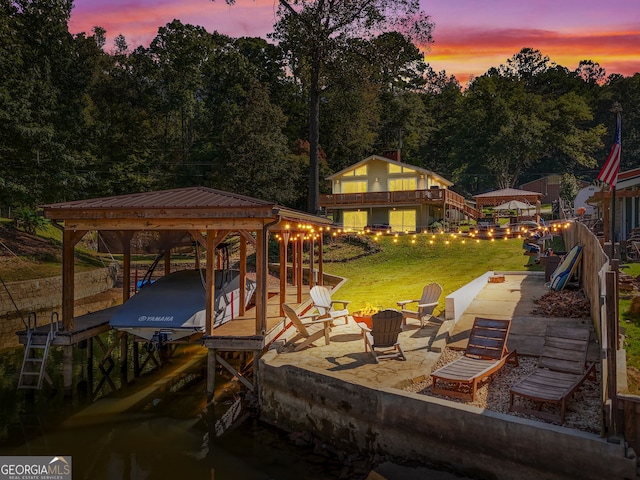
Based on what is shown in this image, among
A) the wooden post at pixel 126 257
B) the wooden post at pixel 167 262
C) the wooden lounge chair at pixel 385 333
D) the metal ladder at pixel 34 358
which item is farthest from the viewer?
the wooden post at pixel 167 262

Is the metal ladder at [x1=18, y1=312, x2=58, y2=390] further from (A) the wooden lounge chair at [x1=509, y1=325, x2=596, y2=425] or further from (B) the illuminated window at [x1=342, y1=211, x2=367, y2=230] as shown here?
(B) the illuminated window at [x1=342, y1=211, x2=367, y2=230]

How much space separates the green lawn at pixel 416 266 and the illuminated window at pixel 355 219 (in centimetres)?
673

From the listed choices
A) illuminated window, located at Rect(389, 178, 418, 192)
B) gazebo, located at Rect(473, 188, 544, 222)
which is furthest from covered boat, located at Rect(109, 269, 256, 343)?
gazebo, located at Rect(473, 188, 544, 222)

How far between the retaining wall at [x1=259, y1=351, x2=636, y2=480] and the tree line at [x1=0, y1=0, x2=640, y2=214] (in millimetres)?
21053

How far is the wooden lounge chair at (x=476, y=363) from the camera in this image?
8164mm

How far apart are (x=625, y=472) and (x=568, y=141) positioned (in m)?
52.1

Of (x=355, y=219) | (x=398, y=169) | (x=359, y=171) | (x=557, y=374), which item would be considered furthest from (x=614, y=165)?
(x=359, y=171)

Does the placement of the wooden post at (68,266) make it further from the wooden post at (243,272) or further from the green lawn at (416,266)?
the green lawn at (416,266)

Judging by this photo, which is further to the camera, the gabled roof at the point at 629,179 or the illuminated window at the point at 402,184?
the illuminated window at the point at 402,184

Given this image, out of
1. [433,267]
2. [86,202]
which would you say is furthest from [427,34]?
[86,202]

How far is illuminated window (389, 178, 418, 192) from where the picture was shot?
39.0m

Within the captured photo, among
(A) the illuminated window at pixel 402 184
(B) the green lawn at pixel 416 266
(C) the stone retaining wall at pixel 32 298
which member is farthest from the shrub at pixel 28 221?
(A) the illuminated window at pixel 402 184

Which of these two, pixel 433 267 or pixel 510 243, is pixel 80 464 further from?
pixel 510 243

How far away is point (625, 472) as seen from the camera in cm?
588
